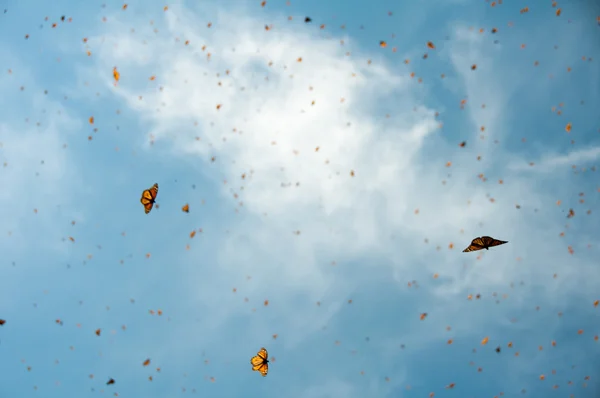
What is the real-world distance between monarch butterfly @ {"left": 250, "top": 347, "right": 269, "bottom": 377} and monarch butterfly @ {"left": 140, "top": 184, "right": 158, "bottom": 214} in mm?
6925

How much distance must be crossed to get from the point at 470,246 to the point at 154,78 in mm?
12600

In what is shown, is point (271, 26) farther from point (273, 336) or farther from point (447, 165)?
point (273, 336)

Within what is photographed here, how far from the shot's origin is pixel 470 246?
41.7 ft

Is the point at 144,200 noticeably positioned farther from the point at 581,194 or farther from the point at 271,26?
the point at 581,194

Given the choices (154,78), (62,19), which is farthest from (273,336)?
(62,19)

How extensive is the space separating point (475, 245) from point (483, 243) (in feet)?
0.85

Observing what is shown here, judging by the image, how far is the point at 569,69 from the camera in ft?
41.7

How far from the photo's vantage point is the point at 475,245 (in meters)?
12.6

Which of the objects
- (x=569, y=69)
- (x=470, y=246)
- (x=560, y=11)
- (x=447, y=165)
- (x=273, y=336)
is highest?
(x=560, y=11)

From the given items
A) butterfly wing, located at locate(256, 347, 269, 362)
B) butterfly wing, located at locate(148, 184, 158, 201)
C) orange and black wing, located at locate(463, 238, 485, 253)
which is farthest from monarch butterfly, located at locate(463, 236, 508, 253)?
butterfly wing, located at locate(148, 184, 158, 201)

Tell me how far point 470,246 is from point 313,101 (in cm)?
750

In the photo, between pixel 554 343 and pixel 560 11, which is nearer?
pixel 560 11

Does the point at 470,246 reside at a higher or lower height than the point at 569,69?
lower

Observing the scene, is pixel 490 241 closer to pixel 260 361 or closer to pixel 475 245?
pixel 475 245
